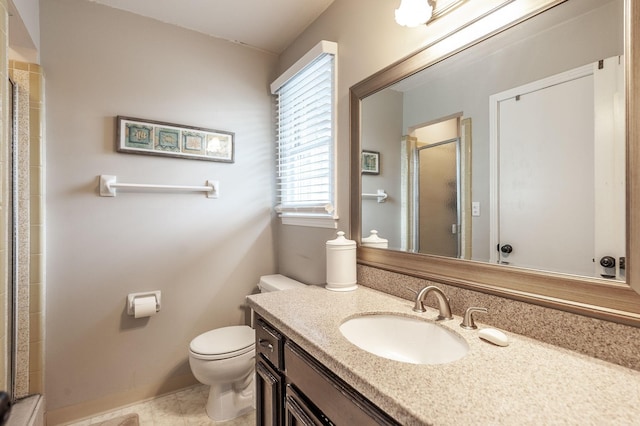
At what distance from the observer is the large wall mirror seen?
77 centimetres

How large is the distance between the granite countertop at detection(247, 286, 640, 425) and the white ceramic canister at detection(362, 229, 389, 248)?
1.90ft

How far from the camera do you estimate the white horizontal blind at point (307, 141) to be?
6.01 ft

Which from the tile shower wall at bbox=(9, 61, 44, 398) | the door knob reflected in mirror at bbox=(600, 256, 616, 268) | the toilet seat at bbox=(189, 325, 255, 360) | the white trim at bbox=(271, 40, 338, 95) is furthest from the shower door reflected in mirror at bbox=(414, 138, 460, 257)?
the tile shower wall at bbox=(9, 61, 44, 398)

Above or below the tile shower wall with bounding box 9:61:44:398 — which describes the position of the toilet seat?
below

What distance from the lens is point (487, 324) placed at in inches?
39.6

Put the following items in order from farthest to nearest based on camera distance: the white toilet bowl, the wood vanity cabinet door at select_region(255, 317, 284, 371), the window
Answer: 1. the window
2. the white toilet bowl
3. the wood vanity cabinet door at select_region(255, 317, 284, 371)

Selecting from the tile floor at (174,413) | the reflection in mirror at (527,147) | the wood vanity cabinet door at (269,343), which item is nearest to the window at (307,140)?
the reflection in mirror at (527,147)

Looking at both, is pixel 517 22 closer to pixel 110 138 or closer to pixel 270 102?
pixel 270 102

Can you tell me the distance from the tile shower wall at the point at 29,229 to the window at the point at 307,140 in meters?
1.42

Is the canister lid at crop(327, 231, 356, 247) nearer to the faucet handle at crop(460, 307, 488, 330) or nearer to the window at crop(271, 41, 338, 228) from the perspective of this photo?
the window at crop(271, 41, 338, 228)

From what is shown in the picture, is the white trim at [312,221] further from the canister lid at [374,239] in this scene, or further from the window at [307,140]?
the canister lid at [374,239]

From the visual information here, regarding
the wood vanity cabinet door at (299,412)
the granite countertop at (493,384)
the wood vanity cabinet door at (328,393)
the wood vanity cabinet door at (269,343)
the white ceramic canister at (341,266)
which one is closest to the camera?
the granite countertop at (493,384)

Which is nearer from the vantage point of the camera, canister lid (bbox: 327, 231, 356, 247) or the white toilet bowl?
canister lid (bbox: 327, 231, 356, 247)

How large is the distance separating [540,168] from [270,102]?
2017 millimetres
